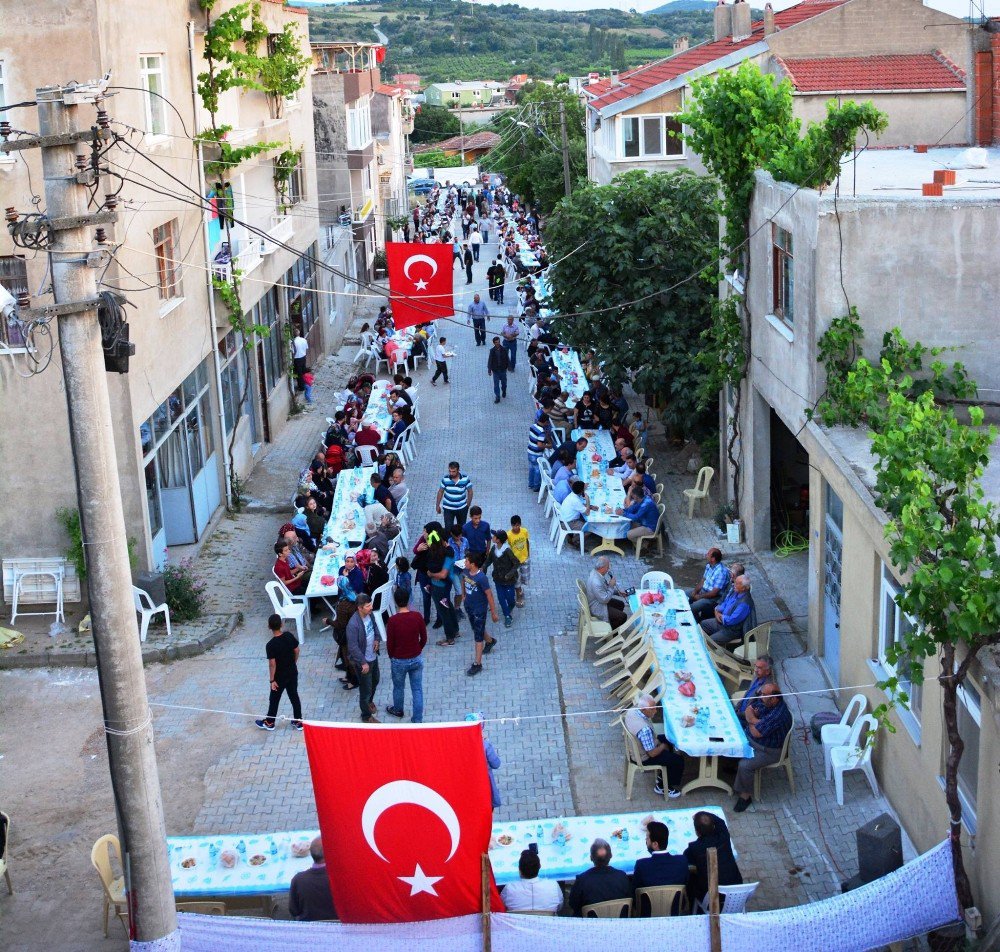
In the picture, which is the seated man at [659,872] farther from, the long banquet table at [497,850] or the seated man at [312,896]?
the seated man at [312,896]

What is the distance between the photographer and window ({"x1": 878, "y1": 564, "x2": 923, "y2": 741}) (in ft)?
36.4

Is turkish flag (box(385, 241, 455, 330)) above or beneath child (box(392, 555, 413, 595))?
above

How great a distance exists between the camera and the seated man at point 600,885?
9.67 meters

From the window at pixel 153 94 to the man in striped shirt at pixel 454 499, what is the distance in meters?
6.50

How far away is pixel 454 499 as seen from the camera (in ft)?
63.3

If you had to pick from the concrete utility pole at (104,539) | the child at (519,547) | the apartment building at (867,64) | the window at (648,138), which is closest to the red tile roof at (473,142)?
the window at (648,138)

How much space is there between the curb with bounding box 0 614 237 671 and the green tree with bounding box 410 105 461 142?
10924 centimetres

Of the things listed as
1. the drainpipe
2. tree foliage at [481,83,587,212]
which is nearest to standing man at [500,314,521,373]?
the drainpipe

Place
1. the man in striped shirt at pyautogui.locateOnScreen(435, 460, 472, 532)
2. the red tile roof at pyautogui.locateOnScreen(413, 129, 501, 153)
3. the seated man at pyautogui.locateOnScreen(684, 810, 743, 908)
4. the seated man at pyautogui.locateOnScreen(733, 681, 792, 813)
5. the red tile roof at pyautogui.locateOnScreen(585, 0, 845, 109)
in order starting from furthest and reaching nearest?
the red tile roof at pyautogui.locateOnScreen(413, 129, 501, 153)
the red tile roof at pyautogui.locateOnScreen(585, 0, 845, 109)
the man in striped shirt at pyautogui.locateOnScreen(435, 460, 472, 532)
the seated man at pyautogui.locateOnScreen(733, 681, 792, 813)
the seated man at pyautogui.locateOnScreen(684, 810, 743, 908)

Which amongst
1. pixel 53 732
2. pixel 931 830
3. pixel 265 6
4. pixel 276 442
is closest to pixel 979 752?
pixel 931 830

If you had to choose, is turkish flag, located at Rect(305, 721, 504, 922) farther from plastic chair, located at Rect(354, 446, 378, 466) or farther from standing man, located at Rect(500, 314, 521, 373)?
standing man, located at Rect(500, 314, 521, 373)

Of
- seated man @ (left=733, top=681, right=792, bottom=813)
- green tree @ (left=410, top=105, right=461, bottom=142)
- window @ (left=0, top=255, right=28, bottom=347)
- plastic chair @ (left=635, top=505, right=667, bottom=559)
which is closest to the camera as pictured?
seated man @ (left=733, top=681, right=792, bottom=813)

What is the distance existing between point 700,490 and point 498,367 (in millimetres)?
9735

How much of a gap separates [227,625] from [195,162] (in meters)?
7.87
